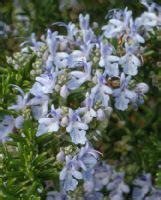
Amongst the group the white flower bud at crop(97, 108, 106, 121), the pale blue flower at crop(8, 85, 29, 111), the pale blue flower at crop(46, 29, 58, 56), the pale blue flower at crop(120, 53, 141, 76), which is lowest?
the white flower bud at crop(97, 108, 106, 121)

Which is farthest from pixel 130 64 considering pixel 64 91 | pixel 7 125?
pixel 7 125

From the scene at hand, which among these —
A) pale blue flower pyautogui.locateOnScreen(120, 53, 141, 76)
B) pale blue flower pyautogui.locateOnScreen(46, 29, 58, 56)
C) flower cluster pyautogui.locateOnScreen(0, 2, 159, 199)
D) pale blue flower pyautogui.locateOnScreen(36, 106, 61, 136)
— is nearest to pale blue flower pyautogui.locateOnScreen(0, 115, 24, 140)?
flower cluster pyautogui.locateOnScreen(0, 2, 159, 199)

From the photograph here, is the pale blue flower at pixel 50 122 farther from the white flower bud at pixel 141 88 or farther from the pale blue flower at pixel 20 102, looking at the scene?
the white flower bud at pixel 141 88

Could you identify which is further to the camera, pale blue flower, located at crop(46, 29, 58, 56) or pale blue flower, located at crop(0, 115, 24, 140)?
pale blue flower, located at crop(46, 29, 58, 56)

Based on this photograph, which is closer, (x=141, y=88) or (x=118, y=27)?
(x=141, y=88)

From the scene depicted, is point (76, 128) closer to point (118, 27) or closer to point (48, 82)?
point (48, 82)

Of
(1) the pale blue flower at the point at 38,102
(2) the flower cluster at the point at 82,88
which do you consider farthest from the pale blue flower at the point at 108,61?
(1) the pale blue flower at the point at 38,102

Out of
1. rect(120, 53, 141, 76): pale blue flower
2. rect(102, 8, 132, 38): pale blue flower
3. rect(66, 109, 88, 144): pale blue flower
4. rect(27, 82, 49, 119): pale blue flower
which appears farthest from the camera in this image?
rect(102, 8, 132, 38): pale blue flower

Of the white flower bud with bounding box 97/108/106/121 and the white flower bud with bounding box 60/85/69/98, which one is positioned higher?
the white flower bud with bounding box 60/85/69/98

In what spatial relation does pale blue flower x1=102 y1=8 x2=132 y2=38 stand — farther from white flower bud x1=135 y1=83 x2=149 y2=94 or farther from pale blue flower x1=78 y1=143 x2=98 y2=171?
pale blue flower x1=78 y1=143 x2=98 y2=171

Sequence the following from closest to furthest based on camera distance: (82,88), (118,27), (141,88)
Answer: (82,88) → (141,88) → (118,27)
